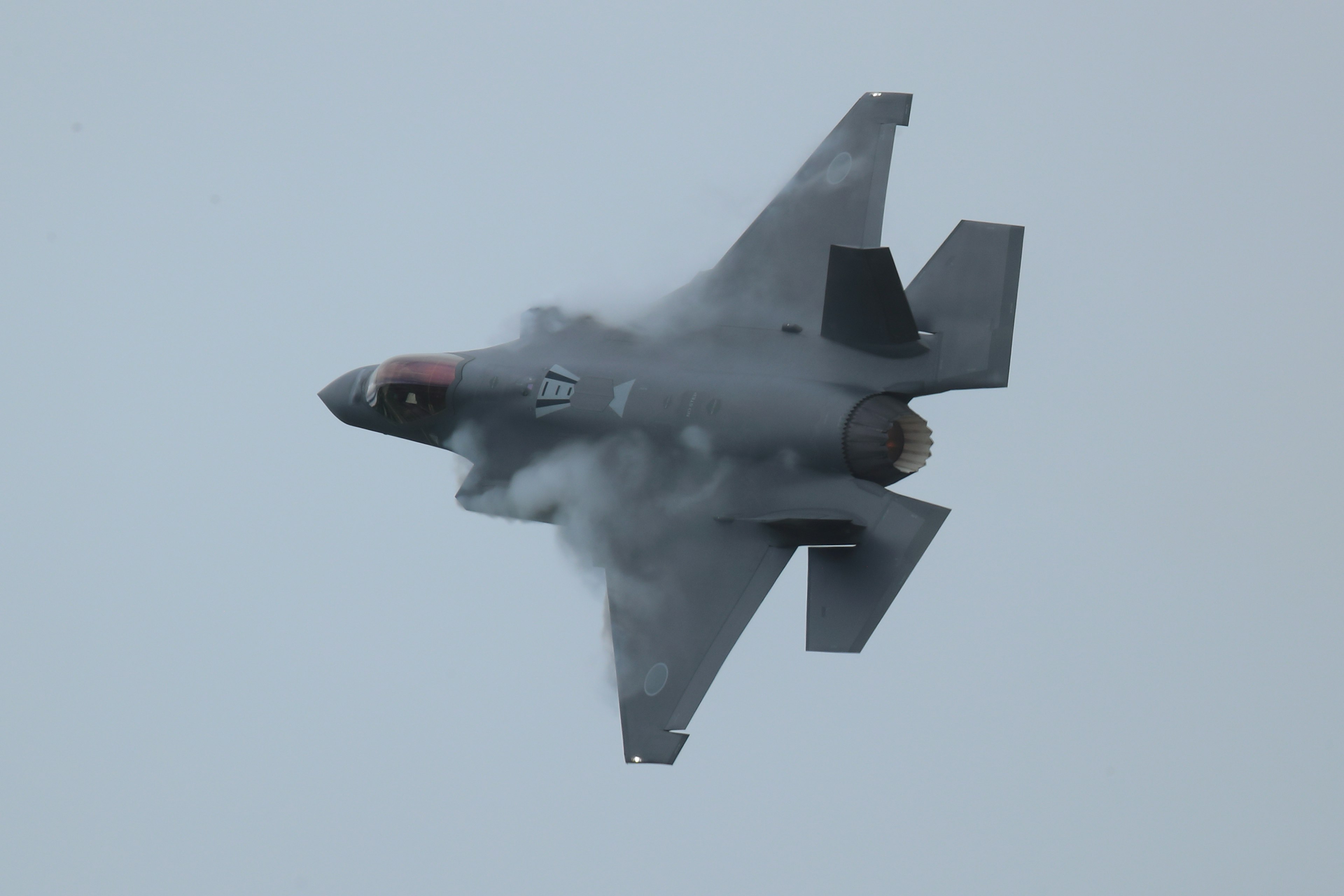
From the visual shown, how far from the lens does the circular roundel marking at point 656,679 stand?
20.1 meters

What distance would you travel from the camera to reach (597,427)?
21328mm

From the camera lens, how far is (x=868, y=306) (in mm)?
19875

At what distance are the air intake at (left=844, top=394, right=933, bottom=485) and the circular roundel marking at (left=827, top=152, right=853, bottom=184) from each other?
376 cm

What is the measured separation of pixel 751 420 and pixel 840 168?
4.23 meters

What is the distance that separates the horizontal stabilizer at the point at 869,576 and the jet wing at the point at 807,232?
3369 mm

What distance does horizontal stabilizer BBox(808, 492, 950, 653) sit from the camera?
19.4 m

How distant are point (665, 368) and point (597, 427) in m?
1.14

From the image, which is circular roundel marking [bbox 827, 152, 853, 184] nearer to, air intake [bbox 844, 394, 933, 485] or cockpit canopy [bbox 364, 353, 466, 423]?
air intake [bbox 844, 394, 933, 485]

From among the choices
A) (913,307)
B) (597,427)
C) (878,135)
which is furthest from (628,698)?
(878,135)

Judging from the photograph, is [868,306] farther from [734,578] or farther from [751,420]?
[734,578]

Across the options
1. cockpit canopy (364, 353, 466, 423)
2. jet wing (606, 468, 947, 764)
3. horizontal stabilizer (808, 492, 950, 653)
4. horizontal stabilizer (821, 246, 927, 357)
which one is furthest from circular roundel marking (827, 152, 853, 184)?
cockpit canopy (364, 353, 466, 423)

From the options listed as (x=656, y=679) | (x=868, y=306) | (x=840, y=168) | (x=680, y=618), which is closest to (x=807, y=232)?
(x=840, y=168)

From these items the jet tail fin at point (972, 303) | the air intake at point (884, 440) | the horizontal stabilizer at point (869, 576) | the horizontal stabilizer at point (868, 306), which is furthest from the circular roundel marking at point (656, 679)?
the jet tail fin at point (972, 303)

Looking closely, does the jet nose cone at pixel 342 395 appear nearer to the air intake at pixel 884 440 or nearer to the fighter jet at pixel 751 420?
the fighter jet at pixel 751 420
